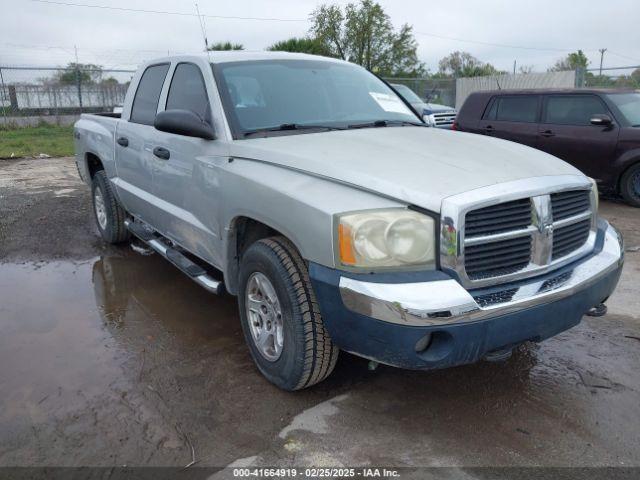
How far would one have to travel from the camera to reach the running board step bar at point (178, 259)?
3.69 metres

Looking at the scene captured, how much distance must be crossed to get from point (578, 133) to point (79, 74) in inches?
729

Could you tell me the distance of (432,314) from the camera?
7.67 feet

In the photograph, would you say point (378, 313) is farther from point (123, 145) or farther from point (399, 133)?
point (123, 145)

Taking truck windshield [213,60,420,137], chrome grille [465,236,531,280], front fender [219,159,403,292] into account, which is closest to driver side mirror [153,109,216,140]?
truck windshield [213,60,420,137]

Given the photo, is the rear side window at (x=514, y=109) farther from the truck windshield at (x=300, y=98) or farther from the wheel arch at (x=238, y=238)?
the wheel arch at (x=238, y=238)

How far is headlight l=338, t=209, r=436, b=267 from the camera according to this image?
245 cm

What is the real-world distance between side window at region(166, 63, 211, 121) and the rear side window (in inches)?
253

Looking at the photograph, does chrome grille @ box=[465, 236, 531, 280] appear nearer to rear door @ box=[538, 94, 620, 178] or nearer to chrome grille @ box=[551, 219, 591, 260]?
chrome grille @ box=[551, 219, 591, 260]

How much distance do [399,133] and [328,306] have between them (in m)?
1.45

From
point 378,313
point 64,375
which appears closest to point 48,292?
point 64,375

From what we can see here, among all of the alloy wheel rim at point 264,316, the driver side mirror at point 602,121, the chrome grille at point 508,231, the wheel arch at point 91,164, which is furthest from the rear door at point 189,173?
the driver side mirror at point 602,121

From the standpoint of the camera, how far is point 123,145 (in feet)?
16.2

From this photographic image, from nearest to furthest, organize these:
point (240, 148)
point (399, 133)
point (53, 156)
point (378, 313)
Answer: point (378, 313), point (240, 148), point (399, 133), point (53, 156)

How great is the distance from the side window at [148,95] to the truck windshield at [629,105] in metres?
6.55
